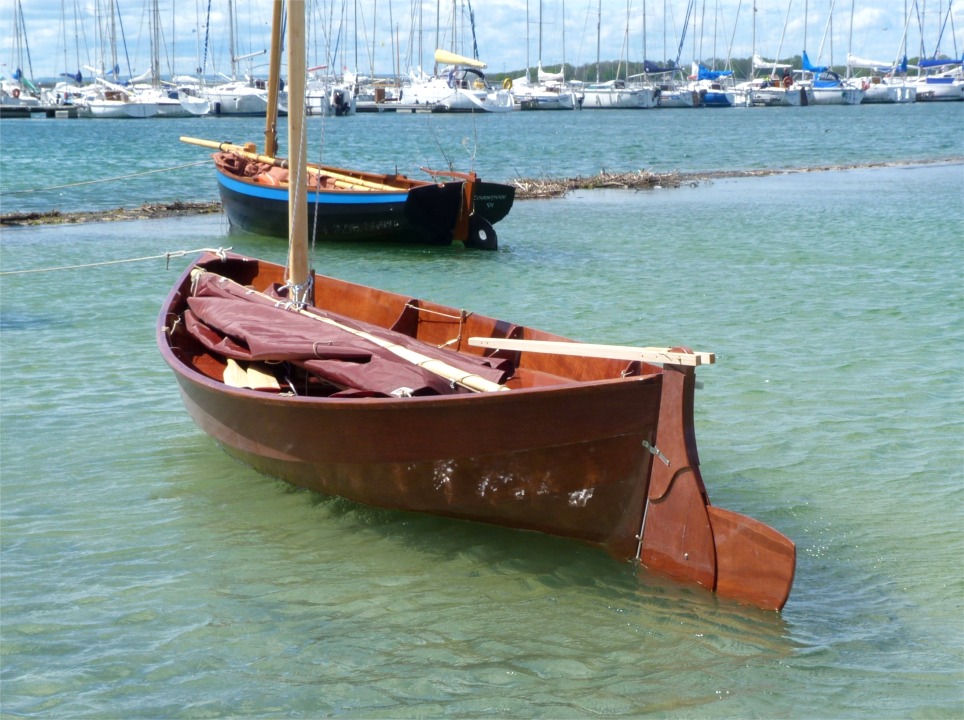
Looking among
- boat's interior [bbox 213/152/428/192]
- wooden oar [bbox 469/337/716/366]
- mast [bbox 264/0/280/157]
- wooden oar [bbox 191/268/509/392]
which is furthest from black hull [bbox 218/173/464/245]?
wooden oar [bbox 469/337/716/366]

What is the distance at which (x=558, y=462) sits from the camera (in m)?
5.91

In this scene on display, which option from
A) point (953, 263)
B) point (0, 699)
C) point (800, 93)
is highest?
point (800, 93)

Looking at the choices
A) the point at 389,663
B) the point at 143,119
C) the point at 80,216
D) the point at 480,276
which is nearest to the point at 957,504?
the point at 389,663

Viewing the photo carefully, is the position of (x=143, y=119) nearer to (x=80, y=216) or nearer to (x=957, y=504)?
(x=80, y=216)

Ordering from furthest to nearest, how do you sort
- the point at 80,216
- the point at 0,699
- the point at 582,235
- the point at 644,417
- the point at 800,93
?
the point at 800,93
the point at 80,216
the point at 582,235
the point at 644,417
the point at 0,699

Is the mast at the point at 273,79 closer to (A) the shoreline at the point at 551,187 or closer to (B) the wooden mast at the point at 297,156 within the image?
(B) the wooden mast at the point at 297,156

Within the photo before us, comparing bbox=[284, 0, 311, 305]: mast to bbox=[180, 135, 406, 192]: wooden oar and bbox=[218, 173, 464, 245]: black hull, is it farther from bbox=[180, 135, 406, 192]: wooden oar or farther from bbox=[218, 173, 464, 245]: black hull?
bbox=[180, 135, 406, 192]: wooden oar

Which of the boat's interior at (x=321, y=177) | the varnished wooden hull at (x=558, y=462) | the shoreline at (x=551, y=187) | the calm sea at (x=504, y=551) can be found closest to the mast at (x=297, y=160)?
the calm sea at (x=504, y=551)

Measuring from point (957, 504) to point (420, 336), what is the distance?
157 inches

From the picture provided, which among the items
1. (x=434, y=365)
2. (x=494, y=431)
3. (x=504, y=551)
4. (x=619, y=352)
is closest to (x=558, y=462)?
(x=494, y=431)

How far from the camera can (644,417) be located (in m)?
5.73

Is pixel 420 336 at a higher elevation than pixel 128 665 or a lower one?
higher

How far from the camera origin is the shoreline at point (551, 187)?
77.5 ft

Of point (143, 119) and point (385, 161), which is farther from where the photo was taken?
point (143, 119)
